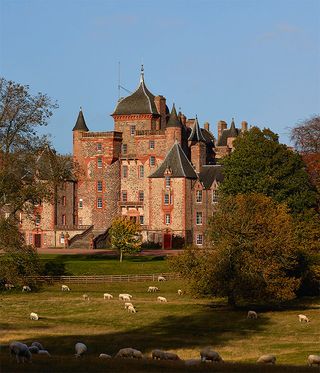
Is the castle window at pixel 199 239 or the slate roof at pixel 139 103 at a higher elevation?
the slate roof at pixel 139 103

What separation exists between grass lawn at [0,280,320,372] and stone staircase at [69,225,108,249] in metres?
37.2

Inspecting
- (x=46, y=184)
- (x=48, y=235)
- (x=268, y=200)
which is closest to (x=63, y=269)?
(x=46, y=184)

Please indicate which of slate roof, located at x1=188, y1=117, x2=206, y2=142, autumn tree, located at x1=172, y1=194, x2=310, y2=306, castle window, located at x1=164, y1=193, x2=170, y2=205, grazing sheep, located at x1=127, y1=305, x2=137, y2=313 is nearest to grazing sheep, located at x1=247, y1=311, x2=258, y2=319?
autumn tree, located at x1=172, y1=194, x2=310, y2=306

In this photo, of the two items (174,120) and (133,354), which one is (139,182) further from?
(133,354)

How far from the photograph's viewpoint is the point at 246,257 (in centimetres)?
6788

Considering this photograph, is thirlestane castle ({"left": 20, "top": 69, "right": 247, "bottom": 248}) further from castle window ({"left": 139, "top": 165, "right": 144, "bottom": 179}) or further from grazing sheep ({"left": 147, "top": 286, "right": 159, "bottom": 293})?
grazing sheep ({"left": 147, "top": 286, "right": 159, "bottom": 293})

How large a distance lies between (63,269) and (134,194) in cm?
3624

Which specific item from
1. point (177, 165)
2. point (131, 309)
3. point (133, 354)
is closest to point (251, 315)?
point (131, 309)

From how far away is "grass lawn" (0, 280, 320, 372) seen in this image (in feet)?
128

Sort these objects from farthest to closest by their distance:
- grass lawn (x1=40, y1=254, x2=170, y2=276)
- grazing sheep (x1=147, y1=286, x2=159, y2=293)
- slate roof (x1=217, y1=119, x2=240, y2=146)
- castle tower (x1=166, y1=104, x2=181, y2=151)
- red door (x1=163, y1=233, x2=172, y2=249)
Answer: slate roof (x1=217, y1=119, x2=240, y2=146) < castle tower (x1=166, y1=104, x2=181, y2=151) < red door (x1=163, y1=233, x2=172, y2=249) < grass lawn (x1=40, y1=254, x2=170, y2=276) < grazing sheep (x1=147, y1=286, x2=159, y2=293)

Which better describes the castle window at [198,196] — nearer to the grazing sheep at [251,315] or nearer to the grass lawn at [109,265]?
the grass lawn at [109,265]

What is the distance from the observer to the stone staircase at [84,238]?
116 m

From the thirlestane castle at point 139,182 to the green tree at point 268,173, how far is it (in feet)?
52.1

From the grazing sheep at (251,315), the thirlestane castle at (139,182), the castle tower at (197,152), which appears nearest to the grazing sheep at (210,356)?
the grazing sheep at (251,315)
